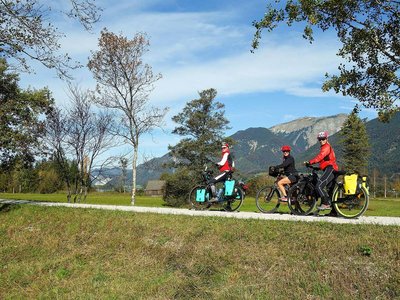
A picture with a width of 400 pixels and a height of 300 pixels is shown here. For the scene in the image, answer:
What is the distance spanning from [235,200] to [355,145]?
48907 mm

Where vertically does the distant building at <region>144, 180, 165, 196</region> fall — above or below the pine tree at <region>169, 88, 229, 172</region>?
below

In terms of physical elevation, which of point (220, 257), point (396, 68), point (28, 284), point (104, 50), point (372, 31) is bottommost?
point (28, 284)

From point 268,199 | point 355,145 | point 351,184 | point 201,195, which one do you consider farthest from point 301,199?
point 355,145

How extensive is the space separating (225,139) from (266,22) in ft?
112

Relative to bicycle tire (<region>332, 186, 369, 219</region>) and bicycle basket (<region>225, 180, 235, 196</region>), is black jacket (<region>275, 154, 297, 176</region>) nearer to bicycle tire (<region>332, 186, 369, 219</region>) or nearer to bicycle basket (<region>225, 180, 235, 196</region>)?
bicycle tire (<region>332, 186, 369, 219</region>)

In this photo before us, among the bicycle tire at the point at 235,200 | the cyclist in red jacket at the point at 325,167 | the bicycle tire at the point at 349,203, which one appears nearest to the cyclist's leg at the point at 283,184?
the cyclist in red jacket at the point at 325,167

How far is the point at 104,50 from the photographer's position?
27.1 meters

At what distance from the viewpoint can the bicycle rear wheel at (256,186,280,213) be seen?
1258cm

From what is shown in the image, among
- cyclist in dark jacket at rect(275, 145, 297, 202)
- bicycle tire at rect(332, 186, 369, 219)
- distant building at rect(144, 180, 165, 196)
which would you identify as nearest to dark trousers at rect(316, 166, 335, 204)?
bicycle tire at rect(332, 186, 369, 219)

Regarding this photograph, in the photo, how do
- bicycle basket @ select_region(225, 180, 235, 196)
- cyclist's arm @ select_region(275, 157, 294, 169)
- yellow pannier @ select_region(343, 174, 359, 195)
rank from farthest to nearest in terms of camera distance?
bicycle basket @ select_region(225, 180, 235, 196)
cyclist's arm @ select_region(275, 157, 294, 169)
yellow pannier @ select_region(343, 174, 359, 195)

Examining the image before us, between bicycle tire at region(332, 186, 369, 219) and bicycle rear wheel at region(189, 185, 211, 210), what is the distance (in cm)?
471

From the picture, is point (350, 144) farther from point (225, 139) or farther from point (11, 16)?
point (11, 16)

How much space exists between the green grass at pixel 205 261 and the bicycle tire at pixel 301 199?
2.20 metres

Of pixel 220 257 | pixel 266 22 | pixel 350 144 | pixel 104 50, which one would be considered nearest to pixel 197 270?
pixel 220 257
